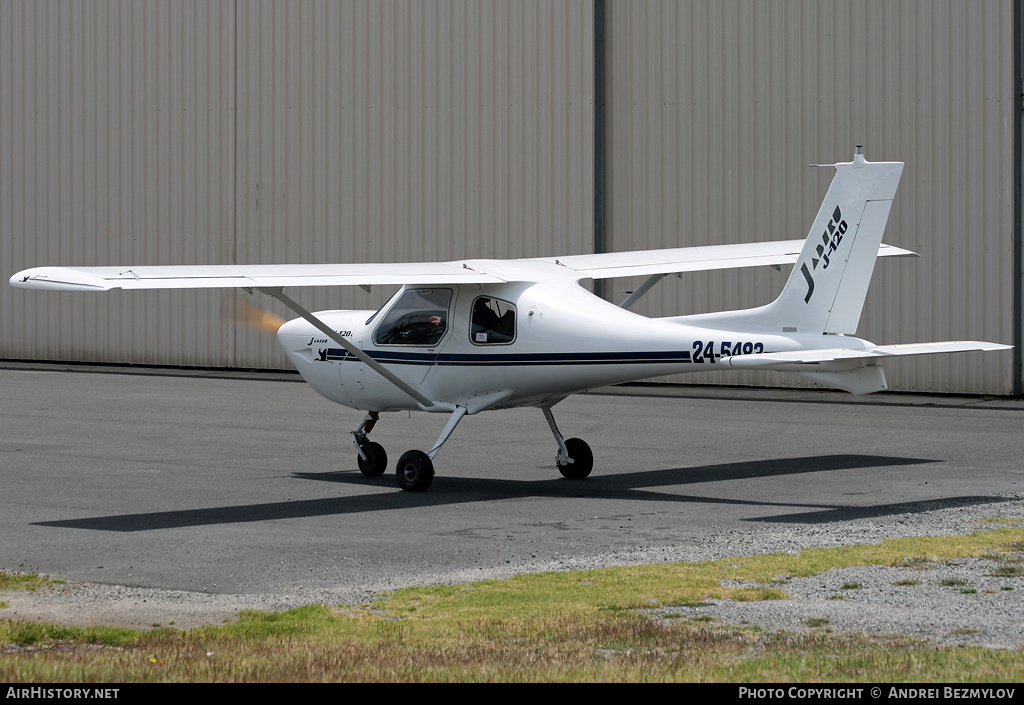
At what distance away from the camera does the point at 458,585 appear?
29.2ft

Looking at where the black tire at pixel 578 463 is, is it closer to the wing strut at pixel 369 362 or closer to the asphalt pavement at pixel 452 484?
the asphalt pavement at pixel 452 484

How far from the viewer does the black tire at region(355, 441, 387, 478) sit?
48.1 feet

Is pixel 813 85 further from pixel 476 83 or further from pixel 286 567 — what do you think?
pixel 286 567

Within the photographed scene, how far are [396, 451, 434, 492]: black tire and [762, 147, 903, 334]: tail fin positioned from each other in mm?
3564

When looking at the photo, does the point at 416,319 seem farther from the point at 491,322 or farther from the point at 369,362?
the point at 491,322

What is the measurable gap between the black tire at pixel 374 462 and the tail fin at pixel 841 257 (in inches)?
173

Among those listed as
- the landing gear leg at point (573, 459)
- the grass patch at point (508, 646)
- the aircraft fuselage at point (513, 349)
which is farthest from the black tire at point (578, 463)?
the grass patch at point (508, 646)

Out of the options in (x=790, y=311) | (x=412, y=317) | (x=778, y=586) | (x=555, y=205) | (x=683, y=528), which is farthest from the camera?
(x=555, y=205)

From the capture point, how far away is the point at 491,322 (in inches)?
555

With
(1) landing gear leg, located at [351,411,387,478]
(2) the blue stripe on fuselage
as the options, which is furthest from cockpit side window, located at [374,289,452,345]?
(1) landing gear leg, located at [351,411,387,478]

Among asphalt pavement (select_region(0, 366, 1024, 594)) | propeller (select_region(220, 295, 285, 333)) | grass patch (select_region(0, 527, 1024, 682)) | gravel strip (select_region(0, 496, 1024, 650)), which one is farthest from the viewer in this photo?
propeller (select_region(220, 295, 285, 333))

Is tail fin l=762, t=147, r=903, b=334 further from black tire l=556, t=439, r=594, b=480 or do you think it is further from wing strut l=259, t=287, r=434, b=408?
wing strut l=259, t=287, r=434, b=408
